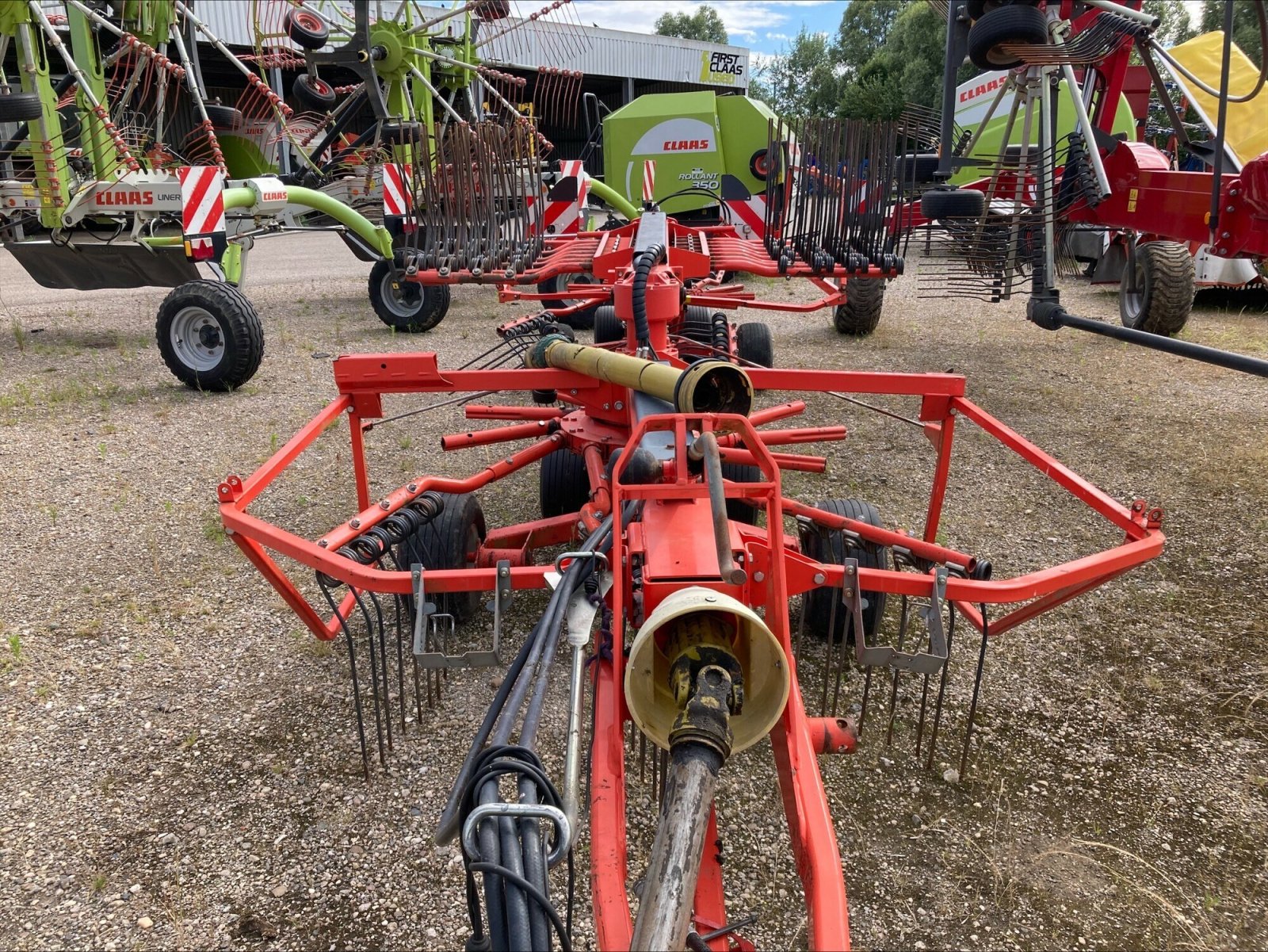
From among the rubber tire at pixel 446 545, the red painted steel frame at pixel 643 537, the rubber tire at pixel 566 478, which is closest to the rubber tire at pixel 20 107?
the red painted steel frame at pixel 643 537

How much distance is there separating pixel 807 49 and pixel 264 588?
4832cm

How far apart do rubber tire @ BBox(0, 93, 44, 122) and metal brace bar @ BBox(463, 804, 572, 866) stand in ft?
21.2

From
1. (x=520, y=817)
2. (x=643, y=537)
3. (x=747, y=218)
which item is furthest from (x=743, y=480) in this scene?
(x=747, y=218)

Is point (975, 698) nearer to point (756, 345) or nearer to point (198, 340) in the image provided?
point (756, 345)

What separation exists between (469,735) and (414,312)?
5.75 meters

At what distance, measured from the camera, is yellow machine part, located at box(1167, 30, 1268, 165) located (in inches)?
199

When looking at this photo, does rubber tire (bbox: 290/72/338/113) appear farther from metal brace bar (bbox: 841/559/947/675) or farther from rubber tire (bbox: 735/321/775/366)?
metal brace bar (bbox: 841/559/947/675)

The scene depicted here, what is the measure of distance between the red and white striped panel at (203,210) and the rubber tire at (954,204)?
4.32 meters

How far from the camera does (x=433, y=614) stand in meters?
2.22

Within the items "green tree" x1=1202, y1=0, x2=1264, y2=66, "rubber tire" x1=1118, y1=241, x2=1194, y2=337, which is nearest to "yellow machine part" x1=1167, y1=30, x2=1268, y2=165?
"rubber tire" x1=1118, y1=241, x2=1194, y2=337

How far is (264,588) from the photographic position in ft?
11.0

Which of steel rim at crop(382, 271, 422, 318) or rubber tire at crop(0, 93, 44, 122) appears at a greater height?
rubber tire at crop(0, 93, 44, 122)

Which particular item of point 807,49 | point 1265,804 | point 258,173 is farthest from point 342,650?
point 807,49

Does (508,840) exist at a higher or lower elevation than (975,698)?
higher
